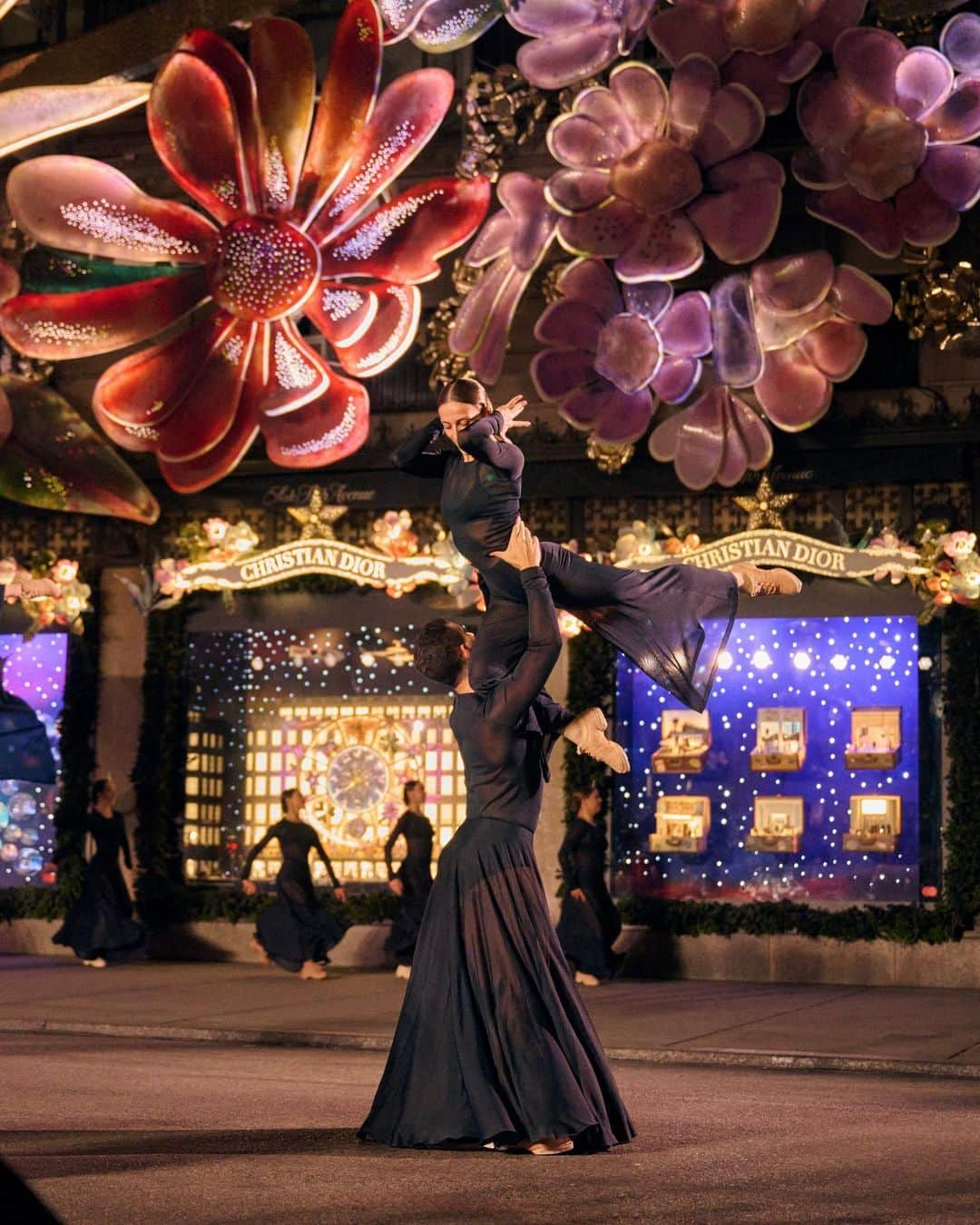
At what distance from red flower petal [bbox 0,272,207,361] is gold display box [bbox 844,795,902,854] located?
27.2ft

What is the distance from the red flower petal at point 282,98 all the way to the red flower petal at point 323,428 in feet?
6.77

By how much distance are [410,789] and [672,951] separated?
3.20 m

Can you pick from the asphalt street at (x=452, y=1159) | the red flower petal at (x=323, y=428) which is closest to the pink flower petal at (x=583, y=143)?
the red flower petal at (x=323, y=428)

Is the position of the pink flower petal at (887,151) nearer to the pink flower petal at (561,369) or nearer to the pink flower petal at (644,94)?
the pink flower petal at (644,94)

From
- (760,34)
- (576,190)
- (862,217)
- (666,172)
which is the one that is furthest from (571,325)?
(760,34)

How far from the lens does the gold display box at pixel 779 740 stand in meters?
20.1

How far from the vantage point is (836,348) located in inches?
727

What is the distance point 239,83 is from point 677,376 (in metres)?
4.93

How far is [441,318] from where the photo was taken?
69.0 feet

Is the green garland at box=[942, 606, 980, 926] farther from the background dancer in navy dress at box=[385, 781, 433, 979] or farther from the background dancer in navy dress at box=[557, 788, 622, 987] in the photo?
the background dancer in navy dress at box=[385, 781, 433, 979]

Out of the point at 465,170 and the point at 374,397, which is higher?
the point at 465,170

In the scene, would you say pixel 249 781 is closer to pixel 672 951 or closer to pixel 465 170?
pixel 672 951

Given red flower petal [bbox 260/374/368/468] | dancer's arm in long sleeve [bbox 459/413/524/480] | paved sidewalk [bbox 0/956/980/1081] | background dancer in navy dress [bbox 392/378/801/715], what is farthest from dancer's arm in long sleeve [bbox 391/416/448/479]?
red flower petal [bbox 260/374/368/468]

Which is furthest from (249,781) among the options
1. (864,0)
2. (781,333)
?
(864,0)
